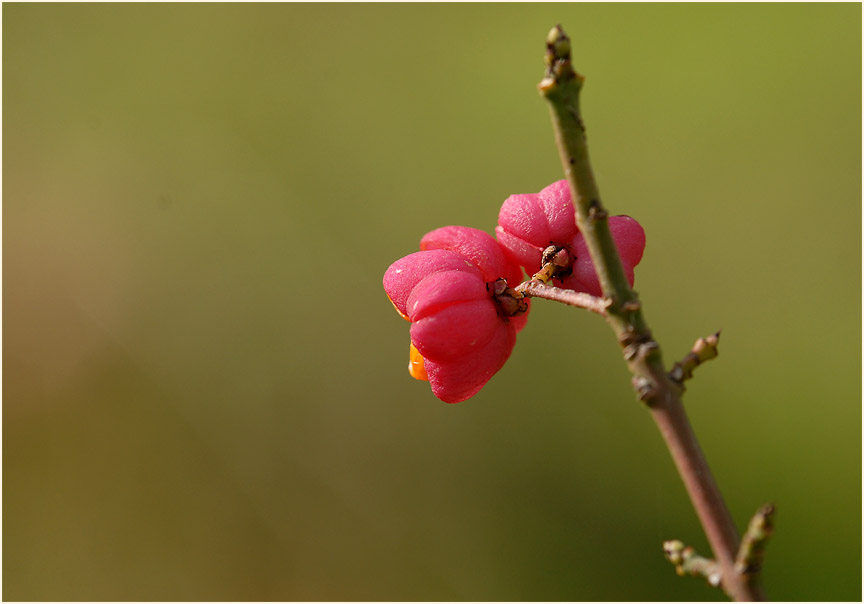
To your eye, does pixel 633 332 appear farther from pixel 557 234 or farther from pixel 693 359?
pixel 557 234

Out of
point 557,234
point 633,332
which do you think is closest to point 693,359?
point 633,332

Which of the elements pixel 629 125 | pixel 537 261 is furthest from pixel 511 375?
pixel 537 261

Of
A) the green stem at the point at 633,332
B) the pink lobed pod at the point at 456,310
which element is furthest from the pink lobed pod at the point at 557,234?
the green stem at the point at 633,332

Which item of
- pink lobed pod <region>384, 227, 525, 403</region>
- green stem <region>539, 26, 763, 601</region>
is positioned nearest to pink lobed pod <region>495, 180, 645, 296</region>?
pink lobed pod <region>384, 227, 525, 403</region>

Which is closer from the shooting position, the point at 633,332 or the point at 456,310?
the point at 633,332

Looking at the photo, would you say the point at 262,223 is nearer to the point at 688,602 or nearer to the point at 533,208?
the point at 688,602

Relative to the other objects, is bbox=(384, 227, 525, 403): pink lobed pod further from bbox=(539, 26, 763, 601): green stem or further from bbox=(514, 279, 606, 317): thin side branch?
bbox=(539, 26, 763, 601): green stem

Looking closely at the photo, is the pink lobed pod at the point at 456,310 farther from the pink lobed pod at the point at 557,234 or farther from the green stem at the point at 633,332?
the green stem at the point at 633,332
